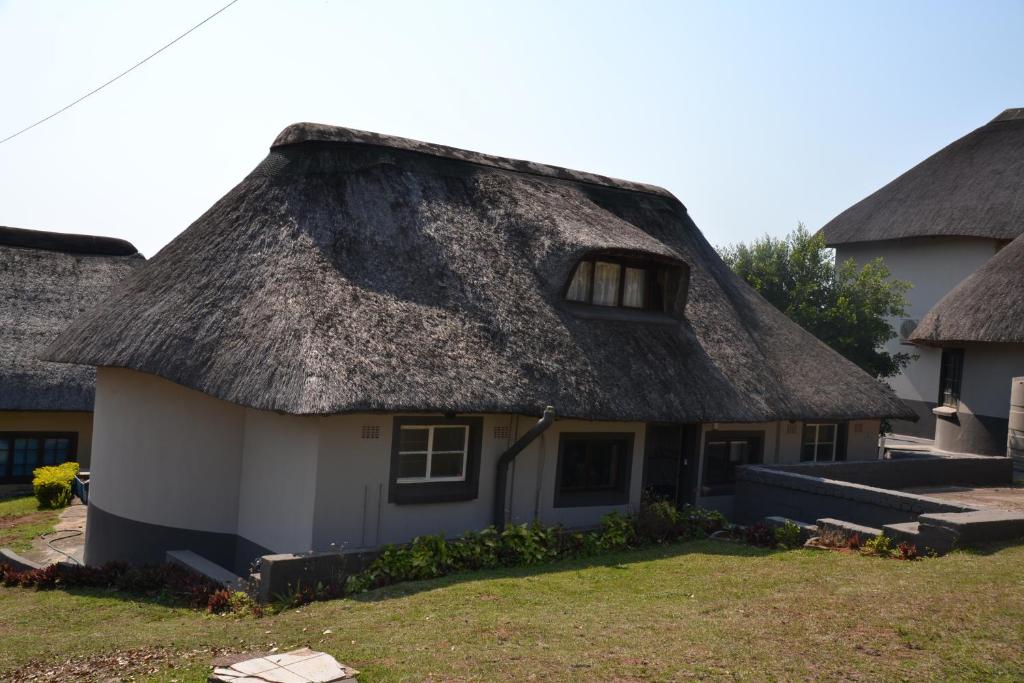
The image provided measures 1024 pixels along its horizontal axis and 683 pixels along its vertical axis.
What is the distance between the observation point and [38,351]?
22188 mm

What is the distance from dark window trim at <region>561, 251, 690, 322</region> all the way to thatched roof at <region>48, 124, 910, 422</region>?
23cm

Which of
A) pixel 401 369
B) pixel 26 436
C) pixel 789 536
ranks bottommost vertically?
pixel 26 436

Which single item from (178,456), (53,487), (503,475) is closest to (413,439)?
(503,475)

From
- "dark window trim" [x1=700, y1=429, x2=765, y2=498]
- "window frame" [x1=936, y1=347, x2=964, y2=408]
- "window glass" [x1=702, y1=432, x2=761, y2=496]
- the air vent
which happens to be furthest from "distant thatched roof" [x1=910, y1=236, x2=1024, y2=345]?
"window glass" [x1=702, y1=432, x2=761, y2=496]

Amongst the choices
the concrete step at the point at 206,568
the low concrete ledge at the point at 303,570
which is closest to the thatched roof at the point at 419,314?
the low concrete ledge at the point at 303,570

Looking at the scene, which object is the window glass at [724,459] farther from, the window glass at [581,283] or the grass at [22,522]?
the grass at [22,522]

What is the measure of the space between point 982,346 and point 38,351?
2472cm

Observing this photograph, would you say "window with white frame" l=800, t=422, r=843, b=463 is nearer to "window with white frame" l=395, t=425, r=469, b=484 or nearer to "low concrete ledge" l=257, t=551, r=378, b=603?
"window with white frame" l=395, t=425, r=469, b=484

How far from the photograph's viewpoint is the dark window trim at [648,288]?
51.4 ft

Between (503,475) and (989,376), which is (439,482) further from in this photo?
(989,376)

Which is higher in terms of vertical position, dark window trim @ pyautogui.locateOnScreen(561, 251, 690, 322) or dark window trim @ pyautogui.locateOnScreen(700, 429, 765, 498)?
dark window trim @ pyautogui.locateOnScreen(561, 251, 690, 322)

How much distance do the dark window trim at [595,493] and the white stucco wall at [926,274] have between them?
75.8 ft

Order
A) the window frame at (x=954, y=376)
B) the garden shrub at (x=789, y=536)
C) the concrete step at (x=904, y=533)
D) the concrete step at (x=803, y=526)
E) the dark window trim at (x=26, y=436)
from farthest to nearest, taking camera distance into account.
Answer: the window frame at (x=954, y=376) → the dark window trim at (x=26, y=436) → the concrete step at (x=803, y=526) → the garden shrub at (x=789, y=536) → the concrete step at (x=904, y=533)

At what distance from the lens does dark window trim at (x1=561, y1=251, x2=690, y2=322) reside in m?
15.7
